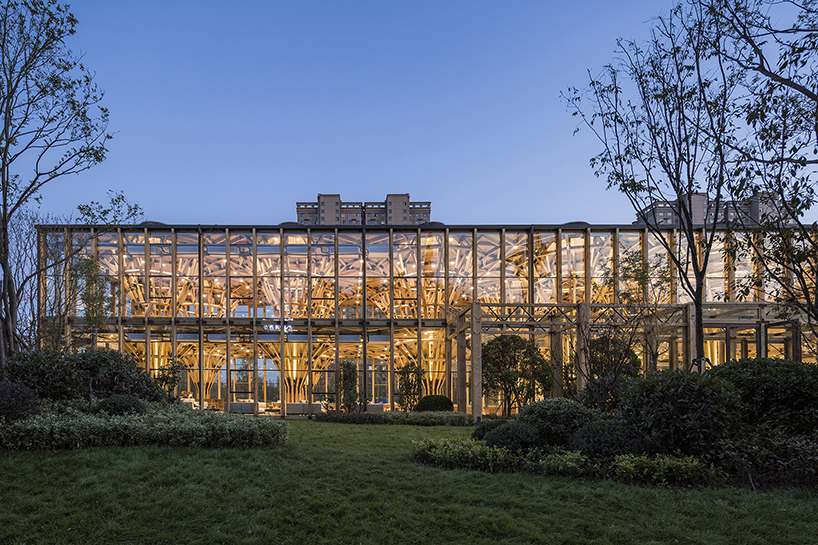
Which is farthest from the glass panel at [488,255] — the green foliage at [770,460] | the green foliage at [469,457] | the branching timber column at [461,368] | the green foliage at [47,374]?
the green foliage at [770,460]

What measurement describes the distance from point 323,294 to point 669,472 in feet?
60.5

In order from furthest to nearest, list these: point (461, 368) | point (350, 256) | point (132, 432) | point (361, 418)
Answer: point (350, 256)
point (461, 368)
point (361, 418)
point (132, 432)

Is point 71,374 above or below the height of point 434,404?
above

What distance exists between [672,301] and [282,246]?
56.3ft

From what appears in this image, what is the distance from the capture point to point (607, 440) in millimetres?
8602

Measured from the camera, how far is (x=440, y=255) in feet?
80.8

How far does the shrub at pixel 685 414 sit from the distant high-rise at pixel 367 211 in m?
24.1

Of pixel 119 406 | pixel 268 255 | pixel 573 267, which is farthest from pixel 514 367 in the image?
pixel 119 406

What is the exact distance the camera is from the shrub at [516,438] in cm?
927

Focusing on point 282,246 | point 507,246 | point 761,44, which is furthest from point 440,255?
point 761,44

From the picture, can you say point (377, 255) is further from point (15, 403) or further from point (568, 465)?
point (568, 465)

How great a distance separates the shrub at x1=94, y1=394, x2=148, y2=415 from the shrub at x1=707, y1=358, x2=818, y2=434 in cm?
1074

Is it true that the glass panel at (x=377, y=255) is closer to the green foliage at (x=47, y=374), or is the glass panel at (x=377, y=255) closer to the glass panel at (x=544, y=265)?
the glass panel at (x=544, y=265)

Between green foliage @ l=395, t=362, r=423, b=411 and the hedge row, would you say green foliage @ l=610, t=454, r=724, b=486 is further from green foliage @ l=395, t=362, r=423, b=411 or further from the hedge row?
green foliage @ l=395, t=362, r=423, b=411
